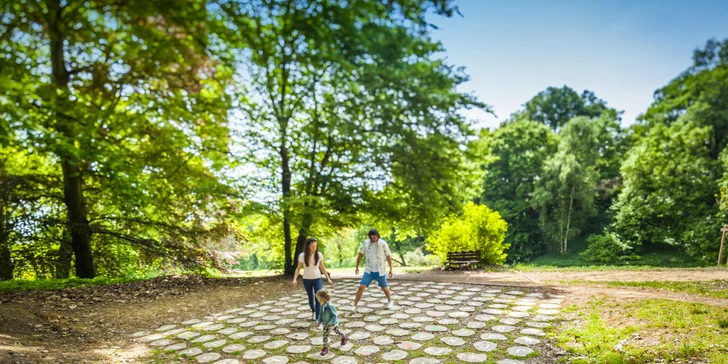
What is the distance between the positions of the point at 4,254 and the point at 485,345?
12424mm

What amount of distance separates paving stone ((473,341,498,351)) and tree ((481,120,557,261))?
28350mm

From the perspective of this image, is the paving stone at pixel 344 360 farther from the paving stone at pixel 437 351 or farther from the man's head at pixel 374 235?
the man's head at pixel 374 235

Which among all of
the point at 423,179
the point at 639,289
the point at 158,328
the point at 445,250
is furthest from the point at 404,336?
the point at 445,250

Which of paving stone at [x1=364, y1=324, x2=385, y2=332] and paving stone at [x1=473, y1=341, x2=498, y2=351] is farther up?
paving stone at [x1=473, y1=341, x2=498, y2=351]

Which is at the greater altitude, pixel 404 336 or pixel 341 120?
pixel 341 120

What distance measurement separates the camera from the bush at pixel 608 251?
26.0 metres

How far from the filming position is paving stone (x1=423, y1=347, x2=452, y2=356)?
4.68 meters

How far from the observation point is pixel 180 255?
1057 centimetres

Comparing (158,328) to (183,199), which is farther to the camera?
(183,199)

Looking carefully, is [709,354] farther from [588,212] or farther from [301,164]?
[588,212]

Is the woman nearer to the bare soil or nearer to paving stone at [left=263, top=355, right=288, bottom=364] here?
paving stone at [left=263, top=355, right=288, bottom=364]

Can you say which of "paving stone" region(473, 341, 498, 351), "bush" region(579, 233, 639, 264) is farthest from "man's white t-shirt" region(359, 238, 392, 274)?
"bush" region(579, 233, 639, 264)

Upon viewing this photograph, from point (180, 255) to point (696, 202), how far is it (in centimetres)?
3177

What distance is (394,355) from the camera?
4.66 m
